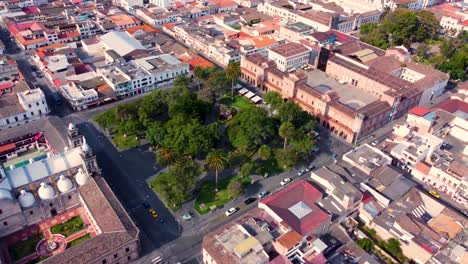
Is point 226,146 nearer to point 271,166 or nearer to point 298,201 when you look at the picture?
point 271,166

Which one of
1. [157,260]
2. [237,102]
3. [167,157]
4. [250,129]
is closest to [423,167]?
[250,129]

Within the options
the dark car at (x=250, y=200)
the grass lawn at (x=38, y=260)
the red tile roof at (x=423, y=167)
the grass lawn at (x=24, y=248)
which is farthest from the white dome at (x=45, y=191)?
the red tile roof at (x=423, y=167)

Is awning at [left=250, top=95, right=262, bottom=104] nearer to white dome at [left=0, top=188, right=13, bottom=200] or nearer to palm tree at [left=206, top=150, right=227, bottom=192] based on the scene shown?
palm tree at [left=206, top=150, right=227, bottom=192]

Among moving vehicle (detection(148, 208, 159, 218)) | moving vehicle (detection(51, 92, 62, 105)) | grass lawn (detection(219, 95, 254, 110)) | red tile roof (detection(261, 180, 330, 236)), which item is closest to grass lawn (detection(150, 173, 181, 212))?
moving vehicle (detection(148, 208, 159, 218))

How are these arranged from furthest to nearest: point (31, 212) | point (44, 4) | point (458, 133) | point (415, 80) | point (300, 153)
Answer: point (44, 4), point (415, 80), point (458, 133), point (300, 153), point (31, 212)

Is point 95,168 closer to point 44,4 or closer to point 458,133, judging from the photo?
point 458,133

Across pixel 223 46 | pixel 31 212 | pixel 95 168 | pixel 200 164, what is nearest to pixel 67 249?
pixel 31 212

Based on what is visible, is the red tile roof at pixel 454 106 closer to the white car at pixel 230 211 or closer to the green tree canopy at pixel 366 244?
the green tree canopy at pixel 366 244
